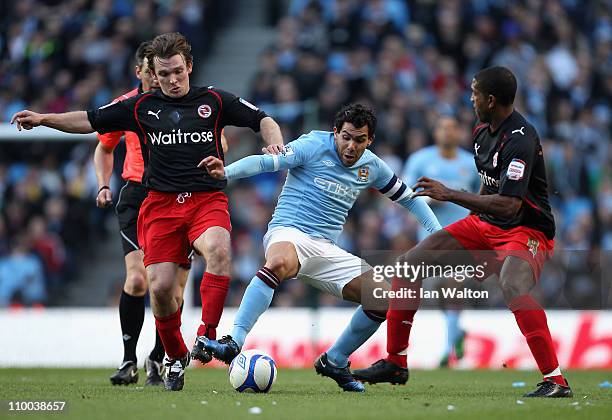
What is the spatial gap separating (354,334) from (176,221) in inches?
61.6

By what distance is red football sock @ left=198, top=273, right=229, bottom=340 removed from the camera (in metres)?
7.73

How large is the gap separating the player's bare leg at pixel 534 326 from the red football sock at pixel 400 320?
79 centimetres

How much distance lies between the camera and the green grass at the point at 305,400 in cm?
652

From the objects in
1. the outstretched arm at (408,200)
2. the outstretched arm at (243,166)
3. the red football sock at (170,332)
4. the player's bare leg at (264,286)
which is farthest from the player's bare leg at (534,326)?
the red football sock at (170,332)

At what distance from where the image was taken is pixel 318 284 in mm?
8547

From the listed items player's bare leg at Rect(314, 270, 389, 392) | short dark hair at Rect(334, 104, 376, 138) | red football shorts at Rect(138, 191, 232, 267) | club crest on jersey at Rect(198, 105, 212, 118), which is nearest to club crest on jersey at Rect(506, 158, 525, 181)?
short dark hair at Rect(334, 104, 376, 138)

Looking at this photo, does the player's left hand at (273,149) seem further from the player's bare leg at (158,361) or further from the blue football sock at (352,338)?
the player's bare leg at (158,361)

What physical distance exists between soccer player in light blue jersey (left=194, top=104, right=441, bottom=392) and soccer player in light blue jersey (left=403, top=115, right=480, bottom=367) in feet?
10.2

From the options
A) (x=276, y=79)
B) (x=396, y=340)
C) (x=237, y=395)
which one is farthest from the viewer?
(x=276, y=79)

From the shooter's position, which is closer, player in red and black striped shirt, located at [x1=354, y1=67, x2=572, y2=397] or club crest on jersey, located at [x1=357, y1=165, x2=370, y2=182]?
player in red and black striped shirt, located at [x1=354, y1=67, x2=572, y2=397]

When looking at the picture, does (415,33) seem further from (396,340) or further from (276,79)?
(396,340)

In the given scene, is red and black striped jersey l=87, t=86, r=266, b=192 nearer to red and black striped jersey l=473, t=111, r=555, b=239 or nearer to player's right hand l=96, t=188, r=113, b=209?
player's right hand l=96, t=188, r=113, b=209

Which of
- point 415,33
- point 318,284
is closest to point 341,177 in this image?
point 318,284

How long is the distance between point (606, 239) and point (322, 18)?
21.4ft
